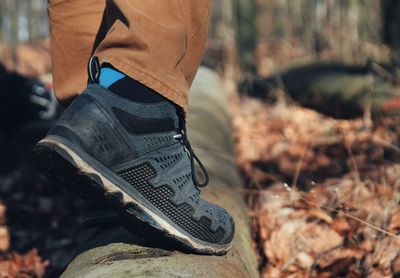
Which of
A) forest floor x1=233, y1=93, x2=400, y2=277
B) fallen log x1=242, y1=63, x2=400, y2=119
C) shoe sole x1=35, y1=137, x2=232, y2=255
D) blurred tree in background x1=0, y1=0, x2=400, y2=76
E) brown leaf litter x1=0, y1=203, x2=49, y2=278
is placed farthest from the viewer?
blurred tree in background x1=0, y1=0, x2=400, y2=76

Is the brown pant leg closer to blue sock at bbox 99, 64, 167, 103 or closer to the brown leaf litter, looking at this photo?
blue sock at bbox 99, 64, 167, 103

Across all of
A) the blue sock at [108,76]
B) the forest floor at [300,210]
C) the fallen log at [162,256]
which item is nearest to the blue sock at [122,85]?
the blue sock at [108,76]

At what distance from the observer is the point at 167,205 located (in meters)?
1.82

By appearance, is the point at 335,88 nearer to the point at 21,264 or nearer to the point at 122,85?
the point at 21,264

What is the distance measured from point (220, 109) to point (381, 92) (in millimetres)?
1480

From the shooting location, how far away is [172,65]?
1817 mm

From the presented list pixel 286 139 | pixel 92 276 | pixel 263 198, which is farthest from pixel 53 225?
pixel 286 139

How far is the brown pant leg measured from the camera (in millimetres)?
2062

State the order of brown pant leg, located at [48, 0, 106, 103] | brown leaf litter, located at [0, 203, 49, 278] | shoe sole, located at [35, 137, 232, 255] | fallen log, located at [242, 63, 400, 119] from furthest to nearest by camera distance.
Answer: fallen log, located at [242, 63, 400, 119], brown leaf litter, located at [0, 203, 49, 278], brown pant leg, located at [48, 0, 106, 103], shoe sole, located at [35, 137, 232, 255]

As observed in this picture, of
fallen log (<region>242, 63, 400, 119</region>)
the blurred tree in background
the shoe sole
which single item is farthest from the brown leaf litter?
fallen log (<region>242, 63, 400, 119</region>)

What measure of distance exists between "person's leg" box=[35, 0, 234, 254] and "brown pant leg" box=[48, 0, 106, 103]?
0.21 meters

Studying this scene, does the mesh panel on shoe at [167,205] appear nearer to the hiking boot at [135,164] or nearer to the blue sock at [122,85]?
the hiking boot at [135,164]

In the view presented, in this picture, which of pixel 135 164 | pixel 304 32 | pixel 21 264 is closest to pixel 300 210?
pixel 135 164

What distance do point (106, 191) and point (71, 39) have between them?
0.64m
